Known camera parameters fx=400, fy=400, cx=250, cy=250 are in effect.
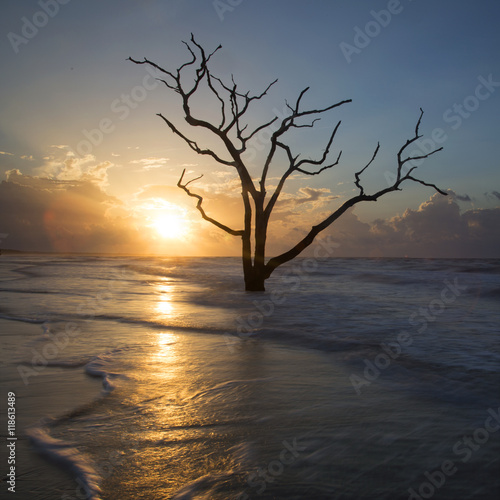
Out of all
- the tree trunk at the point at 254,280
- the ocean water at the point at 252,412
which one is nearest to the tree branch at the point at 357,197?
the tree trunk at the point at 254,280

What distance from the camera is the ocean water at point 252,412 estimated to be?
202cm

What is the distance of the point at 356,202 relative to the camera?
11562 mm

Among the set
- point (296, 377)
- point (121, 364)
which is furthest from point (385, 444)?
point (121, 364)

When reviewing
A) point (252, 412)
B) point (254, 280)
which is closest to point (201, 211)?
point (254, 280)

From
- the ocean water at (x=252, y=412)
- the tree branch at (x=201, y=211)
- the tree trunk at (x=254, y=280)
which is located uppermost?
the tree branch at (x=201, y=211)

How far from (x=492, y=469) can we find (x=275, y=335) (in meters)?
3.99

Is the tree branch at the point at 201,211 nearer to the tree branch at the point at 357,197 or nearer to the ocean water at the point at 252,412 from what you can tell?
the tree branch at the point at 357,197

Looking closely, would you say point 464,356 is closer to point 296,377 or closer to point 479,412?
point 479,412

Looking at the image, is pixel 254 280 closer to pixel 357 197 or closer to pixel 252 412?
pixel 357 197

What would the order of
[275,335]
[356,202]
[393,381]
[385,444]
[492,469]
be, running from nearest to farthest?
[492,469]
[385,444]
[393,381]
[275,335]
[356,202]

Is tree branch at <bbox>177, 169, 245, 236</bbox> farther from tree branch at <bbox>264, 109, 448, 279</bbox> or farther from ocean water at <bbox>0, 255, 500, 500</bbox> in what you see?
ocean water at <bbox>0, 255, 500, 500</bbox>

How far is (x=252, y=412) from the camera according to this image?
2.94m

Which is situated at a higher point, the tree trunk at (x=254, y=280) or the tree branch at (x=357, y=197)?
the tree branch at (x=357, y=197)

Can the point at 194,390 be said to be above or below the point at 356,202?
below
